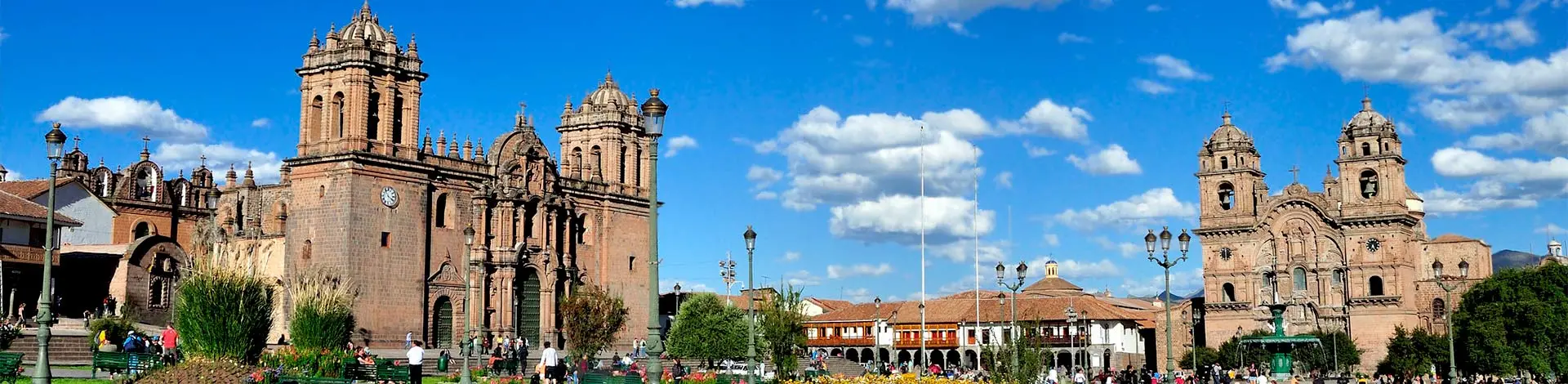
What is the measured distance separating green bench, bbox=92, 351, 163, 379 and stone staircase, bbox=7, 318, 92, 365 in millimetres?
4725

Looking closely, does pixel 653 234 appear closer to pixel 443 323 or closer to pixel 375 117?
pixel 375 117

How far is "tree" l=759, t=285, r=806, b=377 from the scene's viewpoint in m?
32.5

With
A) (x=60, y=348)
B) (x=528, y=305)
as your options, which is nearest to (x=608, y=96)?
(x=528, y=305)

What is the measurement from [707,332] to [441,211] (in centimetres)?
1219

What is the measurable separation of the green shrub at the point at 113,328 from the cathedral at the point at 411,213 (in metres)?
9.82

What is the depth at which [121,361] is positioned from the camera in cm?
2820

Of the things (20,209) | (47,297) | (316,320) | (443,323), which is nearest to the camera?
(47,297)

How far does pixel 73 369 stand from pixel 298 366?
23.5ft

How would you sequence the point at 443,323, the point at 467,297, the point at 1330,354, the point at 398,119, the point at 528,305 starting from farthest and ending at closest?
1. the point at 1330,354
2. the point at 528,305
3. the point at 443,323
4. the point at 398,119
5. the point at 467,297

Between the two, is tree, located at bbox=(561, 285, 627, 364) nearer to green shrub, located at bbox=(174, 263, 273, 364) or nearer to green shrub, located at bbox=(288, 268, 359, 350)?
green shrub, located at bbox=(288, 268, 359, 350)

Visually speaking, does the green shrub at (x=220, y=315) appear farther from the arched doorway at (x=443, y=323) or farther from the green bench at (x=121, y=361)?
the arched doorway at (x=443, y=323)

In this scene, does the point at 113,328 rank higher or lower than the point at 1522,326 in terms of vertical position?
higher

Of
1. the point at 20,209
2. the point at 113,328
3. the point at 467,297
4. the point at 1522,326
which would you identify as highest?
the point at 20,209

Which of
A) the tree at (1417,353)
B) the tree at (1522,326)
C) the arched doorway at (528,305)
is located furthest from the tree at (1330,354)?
the arched doorway at (528,305)
